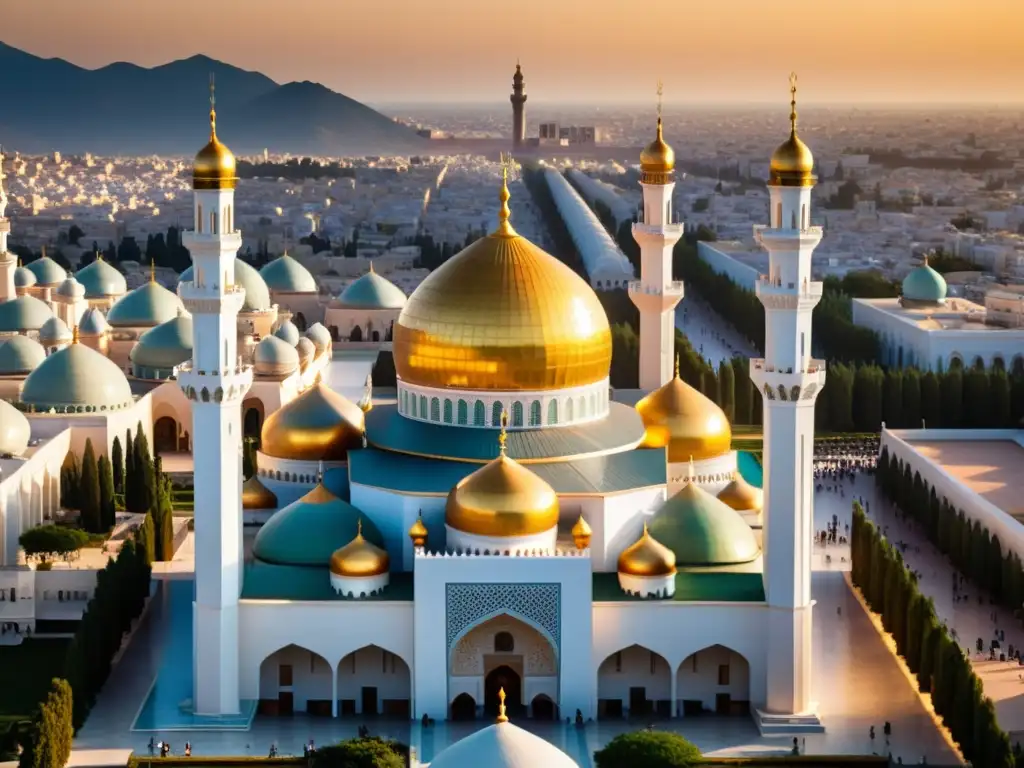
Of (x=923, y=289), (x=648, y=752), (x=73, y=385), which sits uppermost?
(x=923, y=289)

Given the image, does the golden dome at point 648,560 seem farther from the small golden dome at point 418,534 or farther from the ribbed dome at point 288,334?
the ribbed dome at point 288,334

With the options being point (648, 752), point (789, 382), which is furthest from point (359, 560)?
point (789, 382)

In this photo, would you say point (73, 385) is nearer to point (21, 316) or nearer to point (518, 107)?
point (21, 316)

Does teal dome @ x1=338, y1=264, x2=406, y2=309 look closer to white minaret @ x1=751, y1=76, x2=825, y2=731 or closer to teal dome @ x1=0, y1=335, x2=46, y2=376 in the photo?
teal dome @ x1=0, y1=335, x2=46, y2=376

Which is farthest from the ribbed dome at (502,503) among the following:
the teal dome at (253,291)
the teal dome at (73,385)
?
the teal dome at (253,291)

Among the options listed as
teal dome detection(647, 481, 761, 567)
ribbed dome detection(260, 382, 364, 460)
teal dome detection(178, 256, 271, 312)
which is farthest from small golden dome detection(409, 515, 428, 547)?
teal dome detection(178, 256, 271, 312)
